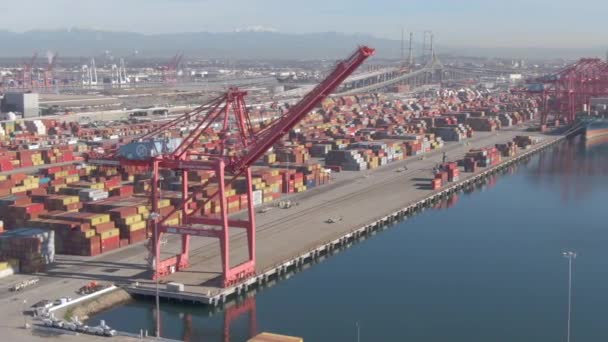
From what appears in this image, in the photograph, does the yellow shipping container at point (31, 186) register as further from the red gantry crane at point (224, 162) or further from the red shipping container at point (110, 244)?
the red gantry crane at point (224, 162)

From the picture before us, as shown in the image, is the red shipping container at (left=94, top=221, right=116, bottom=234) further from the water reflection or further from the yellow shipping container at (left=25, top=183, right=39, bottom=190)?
the water reflection

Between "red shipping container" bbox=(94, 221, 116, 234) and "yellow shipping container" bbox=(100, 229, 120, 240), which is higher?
"red shipping container" bbox=(94, 221, 116, 234)

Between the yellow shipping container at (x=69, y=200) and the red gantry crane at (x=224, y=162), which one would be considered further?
the yellow shipping container at (x=69, y=200)

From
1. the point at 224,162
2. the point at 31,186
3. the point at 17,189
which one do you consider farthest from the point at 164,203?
the point at 31,186

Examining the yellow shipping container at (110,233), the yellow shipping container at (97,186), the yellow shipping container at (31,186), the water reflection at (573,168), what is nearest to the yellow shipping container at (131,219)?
the yellow shipping container at (110,233)

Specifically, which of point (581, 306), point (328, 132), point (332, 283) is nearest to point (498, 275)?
point (581, 306)

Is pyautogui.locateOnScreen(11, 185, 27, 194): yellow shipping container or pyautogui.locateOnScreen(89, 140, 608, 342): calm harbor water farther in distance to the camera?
pyautogui.locateOnScreen(11, 185, 27, 194): yellow shipping container

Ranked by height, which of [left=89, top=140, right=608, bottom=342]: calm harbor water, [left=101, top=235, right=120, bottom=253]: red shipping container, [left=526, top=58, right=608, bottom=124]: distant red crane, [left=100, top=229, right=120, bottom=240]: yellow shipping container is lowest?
[left=89, top=140, right=608, bottom=342]: calm harbor water

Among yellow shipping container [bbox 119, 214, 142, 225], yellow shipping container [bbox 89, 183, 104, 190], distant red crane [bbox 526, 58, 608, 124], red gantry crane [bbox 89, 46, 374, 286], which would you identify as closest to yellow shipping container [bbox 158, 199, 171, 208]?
yellow shipping container [bbox 119, 214, 142, 225]
